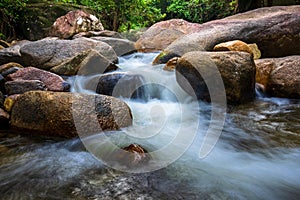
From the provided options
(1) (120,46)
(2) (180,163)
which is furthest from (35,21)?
(2) (180,163)

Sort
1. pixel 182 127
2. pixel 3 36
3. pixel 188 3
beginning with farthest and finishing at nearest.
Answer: pixel 188 3 < pixel 3 36 < pixel 182 127

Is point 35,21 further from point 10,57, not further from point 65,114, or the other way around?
point 65,114

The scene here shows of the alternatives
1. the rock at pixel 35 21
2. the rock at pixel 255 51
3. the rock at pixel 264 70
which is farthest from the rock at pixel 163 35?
the rock at pixel 264 70

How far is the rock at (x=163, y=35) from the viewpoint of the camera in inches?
339

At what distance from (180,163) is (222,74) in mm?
2144

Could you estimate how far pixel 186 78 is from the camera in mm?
4340

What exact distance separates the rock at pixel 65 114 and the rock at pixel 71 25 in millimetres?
6586

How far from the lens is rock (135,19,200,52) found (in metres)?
8.61

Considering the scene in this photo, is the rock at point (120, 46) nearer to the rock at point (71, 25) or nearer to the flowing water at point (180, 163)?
the rock at point (71, 25)

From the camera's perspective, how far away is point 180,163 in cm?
237

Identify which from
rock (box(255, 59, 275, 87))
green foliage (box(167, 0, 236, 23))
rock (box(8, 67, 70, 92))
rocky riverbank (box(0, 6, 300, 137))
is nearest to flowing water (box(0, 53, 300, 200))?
rocky riverbank (box(0, 6, 300, 137))

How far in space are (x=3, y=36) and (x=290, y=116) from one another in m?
9.66

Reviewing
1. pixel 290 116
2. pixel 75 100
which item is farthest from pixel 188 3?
pixel 75 100

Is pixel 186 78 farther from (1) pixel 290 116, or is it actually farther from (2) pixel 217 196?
(2) pixel 217 196
